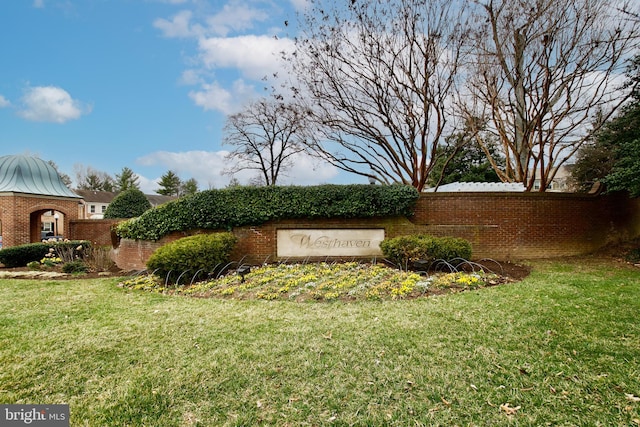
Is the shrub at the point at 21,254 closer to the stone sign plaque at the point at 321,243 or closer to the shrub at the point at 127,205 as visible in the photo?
the shrub at the point at 127,205

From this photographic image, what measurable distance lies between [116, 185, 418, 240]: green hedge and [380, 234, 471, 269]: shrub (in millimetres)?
1682

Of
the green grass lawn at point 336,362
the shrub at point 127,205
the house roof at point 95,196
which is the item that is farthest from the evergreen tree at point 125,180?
the green grass lawn at point 336,362

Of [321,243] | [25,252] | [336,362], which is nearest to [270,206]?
[321,243]

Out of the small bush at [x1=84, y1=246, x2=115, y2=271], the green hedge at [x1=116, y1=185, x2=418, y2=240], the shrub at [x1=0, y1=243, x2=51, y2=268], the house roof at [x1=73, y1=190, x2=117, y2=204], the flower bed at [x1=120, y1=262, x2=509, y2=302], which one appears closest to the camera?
the flower bed at [x1=120, y1=262, x2=509, y2=302]

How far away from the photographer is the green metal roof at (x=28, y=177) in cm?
1367

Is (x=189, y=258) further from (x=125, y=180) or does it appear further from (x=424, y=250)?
(x=125, y=180)

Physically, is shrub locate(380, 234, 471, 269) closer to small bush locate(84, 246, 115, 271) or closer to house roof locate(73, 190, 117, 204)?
small bush locate(84, 246, 115, 271)

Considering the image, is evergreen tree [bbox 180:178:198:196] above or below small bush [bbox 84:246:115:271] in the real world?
above

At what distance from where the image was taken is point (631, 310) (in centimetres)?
426

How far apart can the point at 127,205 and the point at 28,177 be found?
13.1ft

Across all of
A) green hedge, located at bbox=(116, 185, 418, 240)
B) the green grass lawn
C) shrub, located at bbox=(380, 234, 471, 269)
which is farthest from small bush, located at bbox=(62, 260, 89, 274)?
shrub, located at bbox=(380, 234, 471, 269)

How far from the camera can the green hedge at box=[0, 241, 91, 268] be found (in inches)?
426

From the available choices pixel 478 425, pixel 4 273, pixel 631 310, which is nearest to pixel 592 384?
pixel 478 425

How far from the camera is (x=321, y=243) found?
912cm
